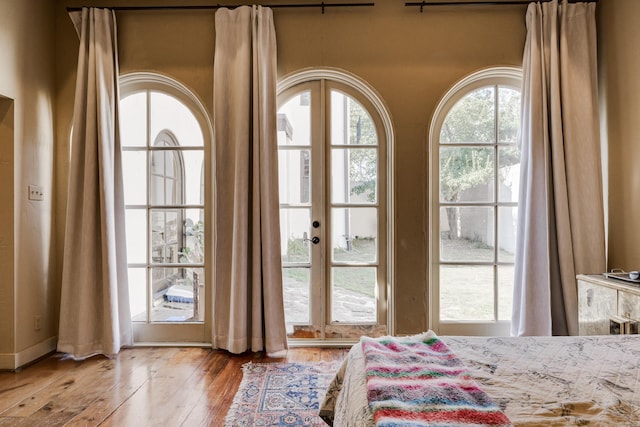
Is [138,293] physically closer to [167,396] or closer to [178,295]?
[178,295]

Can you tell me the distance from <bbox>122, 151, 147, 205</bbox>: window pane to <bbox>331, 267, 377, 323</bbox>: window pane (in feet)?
5.53

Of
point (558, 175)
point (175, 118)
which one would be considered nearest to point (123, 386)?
point (175, 118)

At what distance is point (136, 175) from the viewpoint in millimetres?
3092

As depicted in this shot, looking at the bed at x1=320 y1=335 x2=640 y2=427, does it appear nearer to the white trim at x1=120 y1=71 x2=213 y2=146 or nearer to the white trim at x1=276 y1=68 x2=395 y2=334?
the white trim at x1=276 y1=68 x2=395 y2=334

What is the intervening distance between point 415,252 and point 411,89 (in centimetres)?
127

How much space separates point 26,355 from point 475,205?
354 centimetres

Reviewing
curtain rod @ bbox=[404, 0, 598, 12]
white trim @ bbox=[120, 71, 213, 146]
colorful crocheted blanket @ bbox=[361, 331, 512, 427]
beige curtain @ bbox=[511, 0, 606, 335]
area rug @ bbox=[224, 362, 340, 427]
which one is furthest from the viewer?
white trim @ bbox=[120, 71, 213, 146]

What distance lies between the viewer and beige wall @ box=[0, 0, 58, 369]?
2.62 m

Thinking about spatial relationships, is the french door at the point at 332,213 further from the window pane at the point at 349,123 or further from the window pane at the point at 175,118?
the window pane at the point at 175,118

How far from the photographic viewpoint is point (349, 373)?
4.29 ft

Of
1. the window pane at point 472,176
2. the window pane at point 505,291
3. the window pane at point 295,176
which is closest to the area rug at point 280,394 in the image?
the window pane at point 295,176

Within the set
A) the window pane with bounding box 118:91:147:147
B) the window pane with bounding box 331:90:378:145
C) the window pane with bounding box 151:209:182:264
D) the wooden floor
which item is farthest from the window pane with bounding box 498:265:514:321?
the window pane with bounding box 118:91:147:147

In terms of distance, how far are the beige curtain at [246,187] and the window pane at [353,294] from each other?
1.60 feet

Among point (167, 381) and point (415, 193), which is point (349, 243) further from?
point (167, 381)
